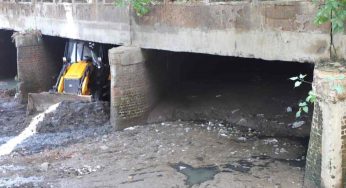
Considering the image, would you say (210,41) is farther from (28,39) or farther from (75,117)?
(28,39)

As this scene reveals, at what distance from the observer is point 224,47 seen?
8.77m

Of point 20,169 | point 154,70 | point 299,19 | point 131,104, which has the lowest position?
point 20,169

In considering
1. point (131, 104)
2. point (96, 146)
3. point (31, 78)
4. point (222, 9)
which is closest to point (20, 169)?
point (96, 146)

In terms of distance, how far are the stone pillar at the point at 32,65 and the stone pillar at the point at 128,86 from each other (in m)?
5.38

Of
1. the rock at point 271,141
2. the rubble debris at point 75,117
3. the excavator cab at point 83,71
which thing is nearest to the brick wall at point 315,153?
the rock at point 271,141

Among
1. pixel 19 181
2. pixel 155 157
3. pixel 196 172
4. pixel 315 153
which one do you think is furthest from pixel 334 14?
pixel 19 181

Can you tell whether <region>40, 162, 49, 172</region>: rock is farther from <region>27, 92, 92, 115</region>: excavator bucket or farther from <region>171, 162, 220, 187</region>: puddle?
<region>27, 92, 92, 115</region>: excavator bucket

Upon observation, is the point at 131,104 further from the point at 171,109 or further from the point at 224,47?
the point at 224,47

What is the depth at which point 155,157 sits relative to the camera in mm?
8672

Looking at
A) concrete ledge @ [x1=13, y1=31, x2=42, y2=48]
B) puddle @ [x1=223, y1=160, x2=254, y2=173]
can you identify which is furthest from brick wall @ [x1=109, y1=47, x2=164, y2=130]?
concrete ledge @ [x1=13, y1=31, x2=42, y2=48]

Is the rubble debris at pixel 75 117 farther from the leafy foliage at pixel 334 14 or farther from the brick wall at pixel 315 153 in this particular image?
the leafy foliage at pixel 334 14

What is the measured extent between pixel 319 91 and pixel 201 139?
11.5 ft

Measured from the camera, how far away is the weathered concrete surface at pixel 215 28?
750 cm

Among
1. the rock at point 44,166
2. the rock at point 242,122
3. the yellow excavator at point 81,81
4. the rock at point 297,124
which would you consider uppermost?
the yellow excavator at point 81,81
